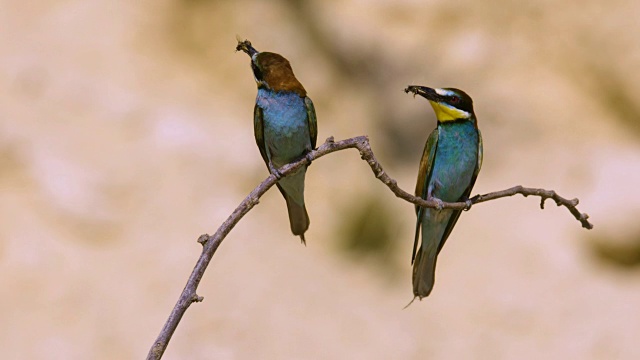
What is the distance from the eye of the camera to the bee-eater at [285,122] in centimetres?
257

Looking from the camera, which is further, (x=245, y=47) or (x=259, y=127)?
(x=259, y=127)

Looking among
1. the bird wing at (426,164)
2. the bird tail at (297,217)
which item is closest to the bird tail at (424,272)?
the bird wing at (426,164)

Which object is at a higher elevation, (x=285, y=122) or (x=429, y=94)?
(x=285, y=122)

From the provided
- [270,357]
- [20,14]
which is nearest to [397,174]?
[270,357]

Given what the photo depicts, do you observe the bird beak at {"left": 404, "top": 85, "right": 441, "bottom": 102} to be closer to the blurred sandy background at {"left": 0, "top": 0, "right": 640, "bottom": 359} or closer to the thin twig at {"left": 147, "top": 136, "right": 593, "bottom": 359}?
the thin twig at {"left": 147, "top": 136, "right": 593, "bottom": 359}

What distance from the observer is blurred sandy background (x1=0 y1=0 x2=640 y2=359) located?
15.7 feet

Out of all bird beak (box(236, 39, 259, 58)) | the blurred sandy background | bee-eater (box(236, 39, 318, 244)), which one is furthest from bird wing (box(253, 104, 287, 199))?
the blurred sandy background

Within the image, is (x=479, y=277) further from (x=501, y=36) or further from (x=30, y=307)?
(x=30, y=307)

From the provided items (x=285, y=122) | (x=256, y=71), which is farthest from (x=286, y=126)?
(x=256, y=71)

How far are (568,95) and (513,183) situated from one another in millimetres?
588

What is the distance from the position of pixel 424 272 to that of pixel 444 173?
11.0 inches

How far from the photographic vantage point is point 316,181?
17.9 ft

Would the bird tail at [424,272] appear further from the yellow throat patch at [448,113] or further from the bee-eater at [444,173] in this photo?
the yellow throat patch at [448,113]

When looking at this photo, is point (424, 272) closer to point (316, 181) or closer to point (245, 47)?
point (245, 47)
